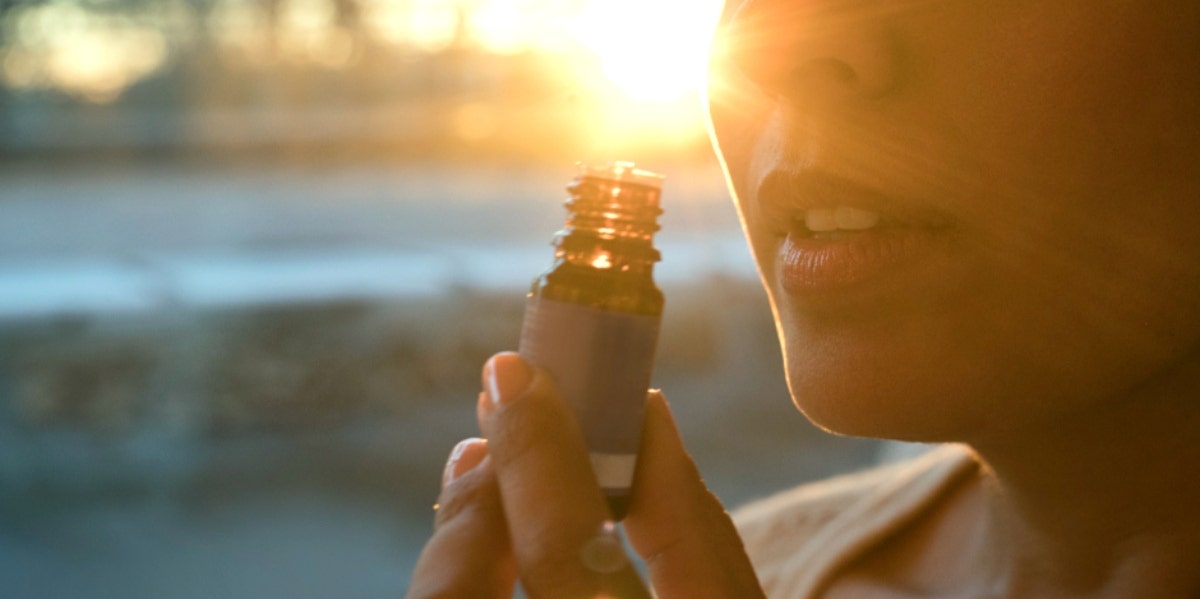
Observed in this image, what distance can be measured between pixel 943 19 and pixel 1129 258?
14cm

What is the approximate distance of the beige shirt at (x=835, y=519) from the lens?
85cm

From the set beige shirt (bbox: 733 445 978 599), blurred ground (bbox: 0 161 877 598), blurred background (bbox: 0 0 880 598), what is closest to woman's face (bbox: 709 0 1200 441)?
beige shirt (bbox: 733 445 978 599)

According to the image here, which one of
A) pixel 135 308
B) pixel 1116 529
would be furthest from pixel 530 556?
pixel 135 308

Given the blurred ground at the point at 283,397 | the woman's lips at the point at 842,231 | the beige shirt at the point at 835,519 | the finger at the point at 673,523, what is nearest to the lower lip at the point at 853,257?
the woman's lips at the point at 842,231

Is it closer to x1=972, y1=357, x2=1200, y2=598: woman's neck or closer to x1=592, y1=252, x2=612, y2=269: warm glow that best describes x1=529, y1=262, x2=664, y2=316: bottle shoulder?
x1=592, y1=252, x2=612, y2=269: warm glow

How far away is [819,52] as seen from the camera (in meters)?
0.58

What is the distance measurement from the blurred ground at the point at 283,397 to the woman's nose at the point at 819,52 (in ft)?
5.18

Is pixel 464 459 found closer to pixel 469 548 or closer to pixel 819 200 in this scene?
pixel 469 548

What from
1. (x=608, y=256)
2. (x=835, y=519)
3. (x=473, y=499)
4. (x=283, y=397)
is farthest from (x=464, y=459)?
(x=283, y=397)

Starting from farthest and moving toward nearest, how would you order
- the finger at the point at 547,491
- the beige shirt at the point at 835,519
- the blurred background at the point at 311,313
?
the blurred background at the point at 311,313
the beige shirt at the point at 835,519
the finger at the point at 547,491

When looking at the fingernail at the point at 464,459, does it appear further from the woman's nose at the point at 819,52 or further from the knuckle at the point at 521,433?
the woman's nose at the point at 819,52

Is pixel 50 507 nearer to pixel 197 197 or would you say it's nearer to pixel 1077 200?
pixel 197 197

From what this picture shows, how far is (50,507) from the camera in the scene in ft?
7.97

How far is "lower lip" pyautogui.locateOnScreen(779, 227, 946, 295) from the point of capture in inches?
22.4
